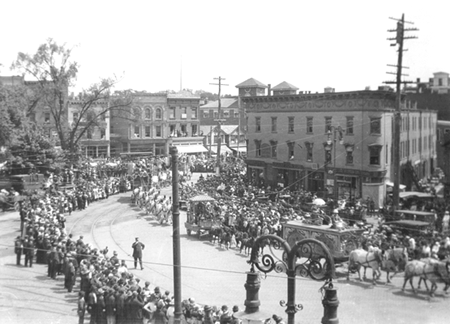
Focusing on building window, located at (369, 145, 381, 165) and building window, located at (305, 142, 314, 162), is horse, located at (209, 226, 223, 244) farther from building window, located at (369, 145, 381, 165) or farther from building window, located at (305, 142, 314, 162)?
building window, located at (305, 142, 314, 162)

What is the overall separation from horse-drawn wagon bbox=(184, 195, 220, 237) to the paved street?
681 mm

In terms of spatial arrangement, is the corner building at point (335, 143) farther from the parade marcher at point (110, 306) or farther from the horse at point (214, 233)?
the parade marcher at point (110, 306)

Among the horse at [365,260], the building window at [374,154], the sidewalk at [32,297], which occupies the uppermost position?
the building window at [374,154]

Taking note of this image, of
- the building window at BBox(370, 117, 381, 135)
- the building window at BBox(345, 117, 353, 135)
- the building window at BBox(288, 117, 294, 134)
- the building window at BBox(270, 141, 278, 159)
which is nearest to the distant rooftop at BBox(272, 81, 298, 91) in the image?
the building window at BBox(270, 141, 278, 159)

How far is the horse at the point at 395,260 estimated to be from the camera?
18.1m

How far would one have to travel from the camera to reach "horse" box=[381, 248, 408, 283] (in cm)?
1806

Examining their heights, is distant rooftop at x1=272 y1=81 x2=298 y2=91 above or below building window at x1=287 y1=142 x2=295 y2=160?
above

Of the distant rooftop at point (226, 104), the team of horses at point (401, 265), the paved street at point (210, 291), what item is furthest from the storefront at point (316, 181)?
the distant rooftop at point (226, 104)

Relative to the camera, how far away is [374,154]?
3853 cm

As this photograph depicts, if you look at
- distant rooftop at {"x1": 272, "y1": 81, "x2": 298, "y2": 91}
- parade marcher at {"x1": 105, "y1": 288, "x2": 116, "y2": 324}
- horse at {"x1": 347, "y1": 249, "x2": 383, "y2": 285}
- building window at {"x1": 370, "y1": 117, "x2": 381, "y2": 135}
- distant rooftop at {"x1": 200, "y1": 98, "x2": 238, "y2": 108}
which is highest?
distant rooftop at {"x1": 272, "y1": 81, "x2": 298, "y2": 91}

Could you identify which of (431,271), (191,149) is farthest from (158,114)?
(431,271)

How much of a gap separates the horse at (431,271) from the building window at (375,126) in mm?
22928

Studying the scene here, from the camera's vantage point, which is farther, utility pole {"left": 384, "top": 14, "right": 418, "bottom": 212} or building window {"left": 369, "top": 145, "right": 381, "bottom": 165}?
building window {"left": 369, "top": 145, "right": 381, "bottom": 165}

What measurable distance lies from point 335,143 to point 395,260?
935 inches
